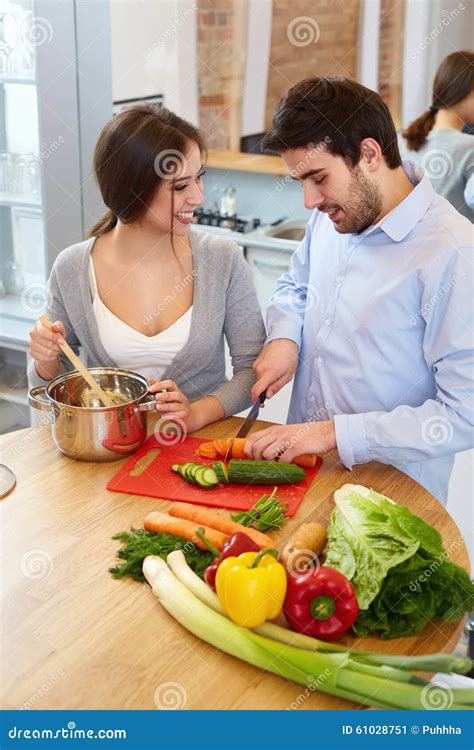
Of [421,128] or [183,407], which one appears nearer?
[183,407]

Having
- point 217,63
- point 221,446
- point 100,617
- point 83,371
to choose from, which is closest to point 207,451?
point 221,446

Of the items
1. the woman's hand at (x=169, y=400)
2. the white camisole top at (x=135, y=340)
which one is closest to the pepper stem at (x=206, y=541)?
the woman's hand at (x=169, y=400)

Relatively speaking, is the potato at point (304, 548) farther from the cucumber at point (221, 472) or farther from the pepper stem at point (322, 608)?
the cucumber at point (221, 472)

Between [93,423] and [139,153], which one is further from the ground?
[139,153]

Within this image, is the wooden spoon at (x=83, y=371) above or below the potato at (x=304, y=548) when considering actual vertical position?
above

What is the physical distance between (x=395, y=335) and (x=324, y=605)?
824 millimetres

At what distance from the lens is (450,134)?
153 inches

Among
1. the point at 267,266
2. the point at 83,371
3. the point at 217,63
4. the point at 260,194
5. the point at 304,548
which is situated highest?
the point at 217,63

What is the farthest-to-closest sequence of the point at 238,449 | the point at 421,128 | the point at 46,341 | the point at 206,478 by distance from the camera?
the point at 421,128 < the point at 46,341 < the point at 238,449 < the point at 206,478

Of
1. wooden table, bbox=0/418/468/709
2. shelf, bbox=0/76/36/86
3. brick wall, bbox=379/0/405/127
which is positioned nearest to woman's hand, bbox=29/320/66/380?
wooden table, bbox=0/418/468/709

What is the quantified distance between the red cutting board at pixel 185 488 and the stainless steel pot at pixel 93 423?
2.3 inches

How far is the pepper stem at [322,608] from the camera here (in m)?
1.42

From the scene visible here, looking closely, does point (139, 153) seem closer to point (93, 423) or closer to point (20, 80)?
point (93, 423)

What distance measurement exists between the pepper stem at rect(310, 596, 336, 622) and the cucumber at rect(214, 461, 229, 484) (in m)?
0.52
